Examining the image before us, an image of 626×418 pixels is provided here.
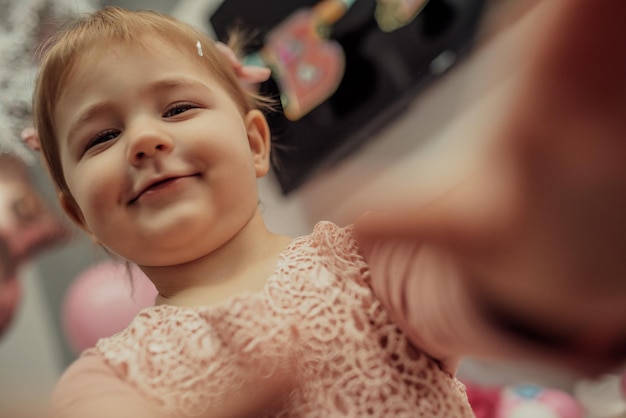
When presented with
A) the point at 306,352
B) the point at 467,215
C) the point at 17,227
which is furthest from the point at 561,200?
the point at 17,227

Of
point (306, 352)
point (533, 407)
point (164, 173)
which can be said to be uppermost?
point (164, 173)

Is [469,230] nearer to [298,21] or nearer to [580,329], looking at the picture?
[580,329]

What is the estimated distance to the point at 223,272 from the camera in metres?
0.37

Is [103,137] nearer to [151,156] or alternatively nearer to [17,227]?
[151,156]

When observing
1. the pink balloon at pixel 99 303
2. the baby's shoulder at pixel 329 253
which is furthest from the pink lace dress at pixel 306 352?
the pink balloon at pixel 99 303

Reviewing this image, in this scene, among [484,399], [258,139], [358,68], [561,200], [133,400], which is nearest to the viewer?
[561,200]

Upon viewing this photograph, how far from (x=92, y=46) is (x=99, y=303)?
0.31m

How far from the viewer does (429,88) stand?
1.92 ft

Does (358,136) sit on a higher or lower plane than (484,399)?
higher

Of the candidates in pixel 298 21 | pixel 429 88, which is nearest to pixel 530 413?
pixel 429 88

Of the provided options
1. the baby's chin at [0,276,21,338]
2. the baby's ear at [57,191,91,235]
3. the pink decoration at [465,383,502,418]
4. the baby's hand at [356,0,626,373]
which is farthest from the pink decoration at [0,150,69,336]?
the baby's hand at [356,0,626,373]

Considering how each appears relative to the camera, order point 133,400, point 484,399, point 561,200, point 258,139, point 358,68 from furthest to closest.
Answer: point 358,68
point 484,399
point 258,139
point 133,400
point 561,200

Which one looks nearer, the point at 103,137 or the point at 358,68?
the point at 103,137

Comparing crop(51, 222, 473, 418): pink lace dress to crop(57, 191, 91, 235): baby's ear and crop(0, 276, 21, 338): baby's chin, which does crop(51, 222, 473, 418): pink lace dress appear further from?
crop(0, 276, 21, 338): baby's chin
